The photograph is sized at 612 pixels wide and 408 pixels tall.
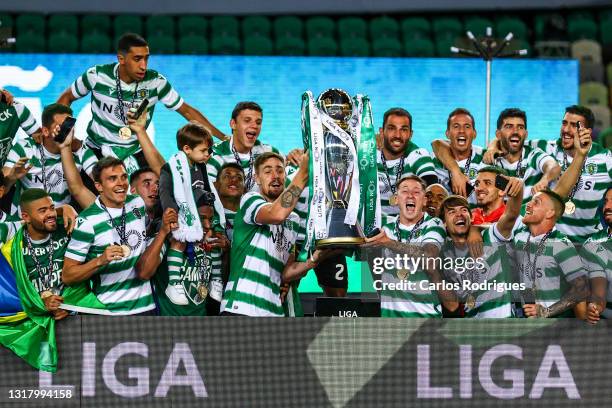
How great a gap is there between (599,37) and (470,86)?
2458mm

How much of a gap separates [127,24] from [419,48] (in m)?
3.31

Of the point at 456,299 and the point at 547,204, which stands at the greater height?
the point at 547,204

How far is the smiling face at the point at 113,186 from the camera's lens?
698 cm

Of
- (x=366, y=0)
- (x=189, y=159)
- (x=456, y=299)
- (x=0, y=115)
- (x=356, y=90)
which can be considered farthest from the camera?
(x=366, y=0)

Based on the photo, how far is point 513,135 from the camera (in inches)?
328

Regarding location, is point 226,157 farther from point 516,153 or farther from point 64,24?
point 64,24

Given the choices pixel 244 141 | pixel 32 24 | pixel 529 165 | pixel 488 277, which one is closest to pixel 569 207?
pixel 529 165

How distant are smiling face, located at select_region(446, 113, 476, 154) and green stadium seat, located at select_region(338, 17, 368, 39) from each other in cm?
507

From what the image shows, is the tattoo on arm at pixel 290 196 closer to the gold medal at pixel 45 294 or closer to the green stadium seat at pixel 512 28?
the gold medal at pixel 45 294

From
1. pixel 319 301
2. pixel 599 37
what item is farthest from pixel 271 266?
pixel 599 37

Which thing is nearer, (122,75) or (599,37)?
(122,75)

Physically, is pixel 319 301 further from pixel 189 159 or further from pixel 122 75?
pixel 122 75

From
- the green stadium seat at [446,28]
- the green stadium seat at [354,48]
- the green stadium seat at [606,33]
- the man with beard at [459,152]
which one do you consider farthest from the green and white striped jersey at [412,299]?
the green stadium seat at [606,33]

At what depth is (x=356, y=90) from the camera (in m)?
12.2
